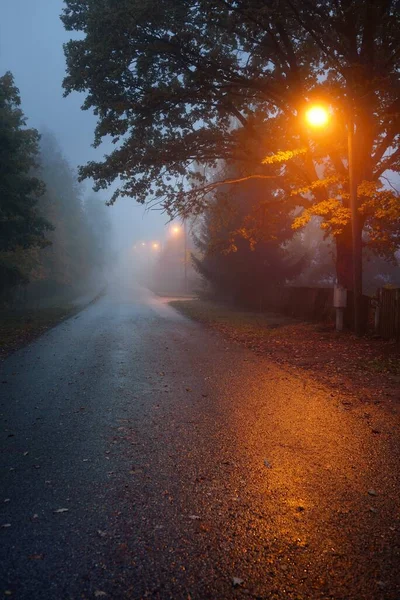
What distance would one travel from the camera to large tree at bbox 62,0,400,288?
11.5m

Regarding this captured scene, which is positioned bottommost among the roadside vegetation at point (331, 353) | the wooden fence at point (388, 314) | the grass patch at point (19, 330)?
the grass patch at point (19, 330)

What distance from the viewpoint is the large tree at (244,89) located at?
11.5 metres

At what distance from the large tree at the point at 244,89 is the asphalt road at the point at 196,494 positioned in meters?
8.62

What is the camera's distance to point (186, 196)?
53.3ft

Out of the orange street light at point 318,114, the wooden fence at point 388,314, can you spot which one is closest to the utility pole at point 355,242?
the wooden fence at point 388,314

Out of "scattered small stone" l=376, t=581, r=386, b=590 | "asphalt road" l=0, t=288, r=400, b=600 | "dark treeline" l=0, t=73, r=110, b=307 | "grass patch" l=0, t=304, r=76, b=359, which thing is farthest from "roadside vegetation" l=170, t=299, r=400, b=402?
"dark treeline" l=0, t=73, r=110, b=307

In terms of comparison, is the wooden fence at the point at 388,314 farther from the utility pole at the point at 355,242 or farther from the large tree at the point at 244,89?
the large tree at the point at 244,89

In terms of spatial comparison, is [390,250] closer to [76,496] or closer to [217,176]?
[76,496]

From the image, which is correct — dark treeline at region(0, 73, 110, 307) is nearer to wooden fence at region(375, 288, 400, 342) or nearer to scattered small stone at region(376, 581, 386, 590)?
wooden fence at region(375, 288, 400, 342)

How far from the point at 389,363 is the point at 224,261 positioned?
19.2m

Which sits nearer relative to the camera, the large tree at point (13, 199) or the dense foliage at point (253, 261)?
the large tree at point (13, 199)

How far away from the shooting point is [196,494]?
3445 millimetres

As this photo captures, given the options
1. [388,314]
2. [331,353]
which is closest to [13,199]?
[331,353]

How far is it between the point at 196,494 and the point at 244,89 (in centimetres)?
1483
